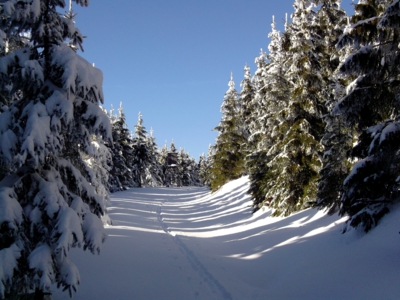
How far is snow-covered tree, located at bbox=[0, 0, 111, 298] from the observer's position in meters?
5.41

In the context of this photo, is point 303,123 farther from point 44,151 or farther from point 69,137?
point 44,151

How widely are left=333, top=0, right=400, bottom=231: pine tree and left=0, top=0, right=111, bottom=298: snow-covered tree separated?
6.76 meters

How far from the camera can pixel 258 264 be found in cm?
1145

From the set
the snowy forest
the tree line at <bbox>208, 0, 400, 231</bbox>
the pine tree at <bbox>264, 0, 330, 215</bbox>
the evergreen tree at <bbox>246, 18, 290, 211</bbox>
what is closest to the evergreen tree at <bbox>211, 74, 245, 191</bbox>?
the tree line at <bbox>208, 0, 400, 231</bbox>

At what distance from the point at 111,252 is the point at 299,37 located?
14.2 m

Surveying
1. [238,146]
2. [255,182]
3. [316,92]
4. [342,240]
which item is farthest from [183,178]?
[342,240]

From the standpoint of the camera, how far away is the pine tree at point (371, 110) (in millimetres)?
8188

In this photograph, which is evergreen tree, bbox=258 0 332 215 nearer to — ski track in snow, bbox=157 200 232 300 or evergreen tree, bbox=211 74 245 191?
ski track in snow, bbox=157 200 232 300

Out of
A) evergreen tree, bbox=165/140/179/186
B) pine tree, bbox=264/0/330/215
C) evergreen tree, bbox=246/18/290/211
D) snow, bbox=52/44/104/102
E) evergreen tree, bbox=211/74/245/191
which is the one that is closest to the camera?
snow, bbox=52/44/104/102

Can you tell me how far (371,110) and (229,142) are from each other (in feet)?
91.8

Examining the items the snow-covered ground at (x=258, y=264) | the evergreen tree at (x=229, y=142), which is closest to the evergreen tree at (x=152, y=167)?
the evergreen tree at (x=229, y=142)

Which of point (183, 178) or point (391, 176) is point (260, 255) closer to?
point (391, 176)

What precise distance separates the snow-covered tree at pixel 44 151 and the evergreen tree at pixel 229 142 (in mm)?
30900

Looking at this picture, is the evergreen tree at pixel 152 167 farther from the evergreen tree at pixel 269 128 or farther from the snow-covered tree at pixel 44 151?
the snow-covered tree at pixel 44 151
